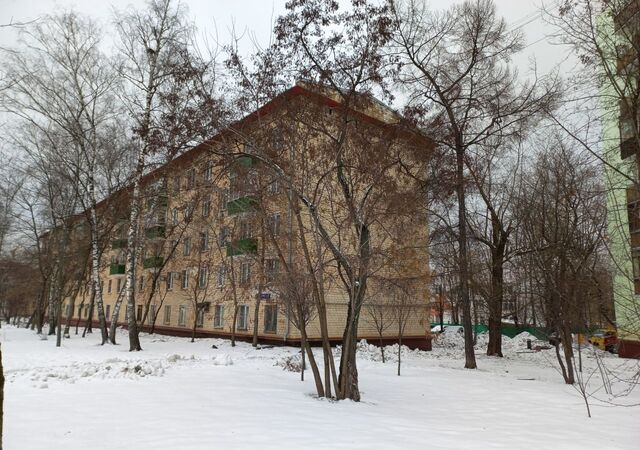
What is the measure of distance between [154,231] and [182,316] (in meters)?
8.79

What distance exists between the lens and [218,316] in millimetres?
27641

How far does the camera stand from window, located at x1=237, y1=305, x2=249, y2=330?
25.1m

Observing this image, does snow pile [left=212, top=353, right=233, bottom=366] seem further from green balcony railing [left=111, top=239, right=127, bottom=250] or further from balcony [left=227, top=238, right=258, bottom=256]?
green balcony railing [left=111, top=239, right=127, bottom=250]

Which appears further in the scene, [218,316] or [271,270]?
[218,316]

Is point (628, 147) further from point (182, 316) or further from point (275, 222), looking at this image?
point (182, 316)

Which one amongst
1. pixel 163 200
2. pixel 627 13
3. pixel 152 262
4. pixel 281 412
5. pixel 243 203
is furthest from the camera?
pixel 152 262

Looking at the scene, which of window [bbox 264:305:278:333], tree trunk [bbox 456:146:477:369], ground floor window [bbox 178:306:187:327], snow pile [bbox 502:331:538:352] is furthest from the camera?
ground floor window [bbox 178:306:187:327]

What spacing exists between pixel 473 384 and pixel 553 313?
287 cm

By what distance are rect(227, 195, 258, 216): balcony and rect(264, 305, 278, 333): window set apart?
43.9 ft

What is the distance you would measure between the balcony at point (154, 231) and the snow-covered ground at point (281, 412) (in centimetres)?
1154

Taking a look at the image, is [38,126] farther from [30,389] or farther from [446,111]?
[446,111]

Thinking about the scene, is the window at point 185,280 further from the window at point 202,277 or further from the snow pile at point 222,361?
the snow pile at point 222,361

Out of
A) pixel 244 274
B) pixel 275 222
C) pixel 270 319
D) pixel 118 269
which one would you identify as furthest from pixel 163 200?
pixel 118 269

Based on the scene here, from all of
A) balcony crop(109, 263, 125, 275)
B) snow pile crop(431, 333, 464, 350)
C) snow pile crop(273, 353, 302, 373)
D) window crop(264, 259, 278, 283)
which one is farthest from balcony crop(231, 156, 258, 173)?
balcony crop(109, 263, 125, 275)
